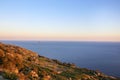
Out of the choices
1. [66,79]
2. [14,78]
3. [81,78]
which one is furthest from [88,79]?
[14,78]

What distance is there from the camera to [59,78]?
26828mm

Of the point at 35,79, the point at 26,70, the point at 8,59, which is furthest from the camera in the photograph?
the point at 26,70

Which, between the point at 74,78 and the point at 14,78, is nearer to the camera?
the point at 14,78

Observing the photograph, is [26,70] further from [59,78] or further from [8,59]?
[59,78]

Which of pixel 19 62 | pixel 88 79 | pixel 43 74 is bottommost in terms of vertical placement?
pixel 88 79

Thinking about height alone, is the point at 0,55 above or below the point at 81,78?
above

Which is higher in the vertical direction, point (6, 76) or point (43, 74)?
point (6, 76)

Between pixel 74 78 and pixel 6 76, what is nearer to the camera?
pixel 6 76

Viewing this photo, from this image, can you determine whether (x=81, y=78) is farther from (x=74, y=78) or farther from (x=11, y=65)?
(x=11, y=65)

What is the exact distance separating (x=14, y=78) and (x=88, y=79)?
2004 cm

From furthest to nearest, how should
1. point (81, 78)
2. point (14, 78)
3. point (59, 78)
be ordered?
point (81, 78) → point (59, 78) → point (14, 78)

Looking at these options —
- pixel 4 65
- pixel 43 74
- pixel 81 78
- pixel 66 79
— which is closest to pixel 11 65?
pixel 4 65

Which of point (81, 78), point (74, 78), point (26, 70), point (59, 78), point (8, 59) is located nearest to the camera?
point (8, 59)

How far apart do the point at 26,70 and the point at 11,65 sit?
2.69 m
